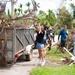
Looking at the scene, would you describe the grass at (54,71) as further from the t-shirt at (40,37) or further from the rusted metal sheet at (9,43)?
the t-shirt at (40,37)

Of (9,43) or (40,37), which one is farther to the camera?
(40,37)

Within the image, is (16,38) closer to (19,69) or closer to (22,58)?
(19,69)

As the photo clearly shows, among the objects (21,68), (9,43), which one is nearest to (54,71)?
(21,68)

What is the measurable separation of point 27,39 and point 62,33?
3748mm

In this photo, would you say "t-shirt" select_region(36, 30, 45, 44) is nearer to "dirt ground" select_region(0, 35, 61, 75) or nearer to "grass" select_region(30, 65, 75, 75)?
"dirt ground" select_region(0, 35, 61, 75)

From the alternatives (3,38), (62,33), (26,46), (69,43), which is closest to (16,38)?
(3,38)

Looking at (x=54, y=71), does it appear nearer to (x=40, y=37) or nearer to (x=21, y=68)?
(x=21, y=68)

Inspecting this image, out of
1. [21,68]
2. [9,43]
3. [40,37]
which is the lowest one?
[21,68]

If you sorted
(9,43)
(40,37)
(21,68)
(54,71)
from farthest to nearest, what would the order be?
(40,37), (21,68), (9,43), (54,71)

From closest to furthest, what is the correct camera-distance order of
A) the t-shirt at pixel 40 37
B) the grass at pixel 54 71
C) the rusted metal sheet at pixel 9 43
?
the grass at pixel 54 71, the rusted metal sheet at pixel 9 43, the t-shirt at pixel 40 37

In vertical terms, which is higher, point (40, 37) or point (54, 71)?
point (40, 37)

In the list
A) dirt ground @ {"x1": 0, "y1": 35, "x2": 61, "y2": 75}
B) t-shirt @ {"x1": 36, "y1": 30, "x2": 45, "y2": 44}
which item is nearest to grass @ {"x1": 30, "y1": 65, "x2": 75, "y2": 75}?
dirt ground @ {"x1": 0, "y1": 35, "x2": 61, "y2": 75}


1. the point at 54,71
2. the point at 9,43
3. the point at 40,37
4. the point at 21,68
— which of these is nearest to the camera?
the point at 54,71

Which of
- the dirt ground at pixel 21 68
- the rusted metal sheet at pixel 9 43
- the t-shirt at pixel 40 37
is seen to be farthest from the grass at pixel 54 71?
the t-shirt at pixel 40 37
